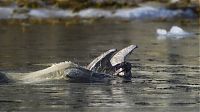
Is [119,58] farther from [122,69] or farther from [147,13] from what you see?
[147,13]

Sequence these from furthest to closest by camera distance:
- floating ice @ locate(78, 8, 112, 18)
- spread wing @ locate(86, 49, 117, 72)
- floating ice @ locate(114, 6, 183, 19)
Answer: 1. floating ice @ locate(78, 8, 112, 18)
2. floating ice @ locate(114, 6, 183, 19)
3. spread wing @ locate(86, 49, 117, 72)

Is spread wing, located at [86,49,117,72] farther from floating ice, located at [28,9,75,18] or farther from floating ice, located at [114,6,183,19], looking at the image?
floating ice, located at [114,6,183,19]

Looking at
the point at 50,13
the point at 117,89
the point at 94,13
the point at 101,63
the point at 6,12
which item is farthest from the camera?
the point at 94,13

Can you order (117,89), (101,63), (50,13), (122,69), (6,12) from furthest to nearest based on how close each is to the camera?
(50,13)
(6,12)
(122,69)
(101,63)
(117,89)

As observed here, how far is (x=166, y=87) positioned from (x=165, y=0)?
52.0 meters

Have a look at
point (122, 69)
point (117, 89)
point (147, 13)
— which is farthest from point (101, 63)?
point (147, 13)

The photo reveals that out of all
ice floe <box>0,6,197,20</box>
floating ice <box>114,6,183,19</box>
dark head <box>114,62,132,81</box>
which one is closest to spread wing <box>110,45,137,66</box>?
dark head <box>114,62,132,81</box>

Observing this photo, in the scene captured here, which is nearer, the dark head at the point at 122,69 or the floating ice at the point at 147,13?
the dark head at the point at 122,69

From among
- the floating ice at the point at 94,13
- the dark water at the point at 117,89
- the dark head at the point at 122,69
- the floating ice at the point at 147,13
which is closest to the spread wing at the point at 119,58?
the dark head at the point at 122,69

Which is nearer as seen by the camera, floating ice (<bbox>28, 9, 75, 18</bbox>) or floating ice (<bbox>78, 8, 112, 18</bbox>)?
floating ice (<bbox>28, 9, 75, 18</bbox>)

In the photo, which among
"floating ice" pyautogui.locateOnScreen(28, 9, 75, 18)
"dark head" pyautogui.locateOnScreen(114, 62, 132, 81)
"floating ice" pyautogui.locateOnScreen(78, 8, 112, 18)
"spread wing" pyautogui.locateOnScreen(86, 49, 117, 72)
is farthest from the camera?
"floating ice" pyautogui.locateOnScreen(78, 8, 112, 18)

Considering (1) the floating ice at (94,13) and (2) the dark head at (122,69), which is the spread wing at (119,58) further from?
(1) the floating ice at (94,13)

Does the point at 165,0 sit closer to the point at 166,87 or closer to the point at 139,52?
the point at 139,52

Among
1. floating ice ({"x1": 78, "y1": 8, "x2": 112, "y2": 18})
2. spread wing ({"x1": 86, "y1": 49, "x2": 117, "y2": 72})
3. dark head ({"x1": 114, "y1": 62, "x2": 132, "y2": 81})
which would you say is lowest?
floating ice ({"x1": 78, "y1": 8, "x2": 112, "y2": 18})
